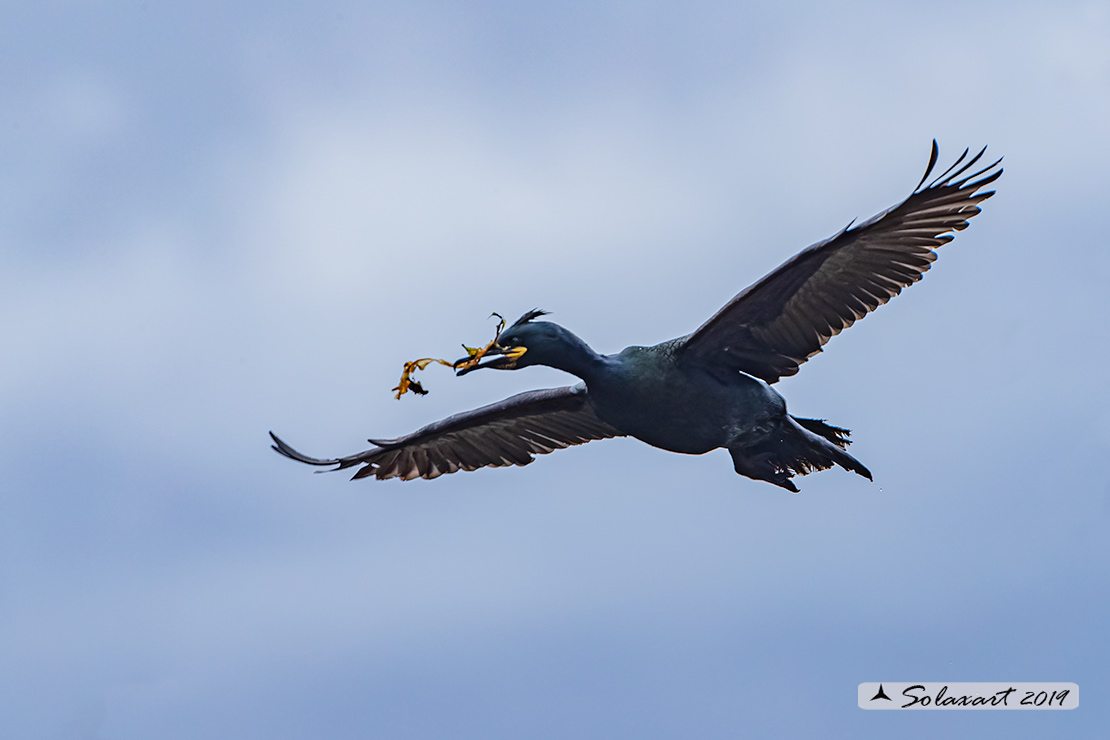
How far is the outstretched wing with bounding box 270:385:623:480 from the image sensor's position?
47.6 ft

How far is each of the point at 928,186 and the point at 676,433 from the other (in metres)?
2.91

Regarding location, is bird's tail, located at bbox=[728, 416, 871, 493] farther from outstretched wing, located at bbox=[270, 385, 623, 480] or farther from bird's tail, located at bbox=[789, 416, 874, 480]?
outstretched wing, located at bbox=[270, 385, 623, 480]

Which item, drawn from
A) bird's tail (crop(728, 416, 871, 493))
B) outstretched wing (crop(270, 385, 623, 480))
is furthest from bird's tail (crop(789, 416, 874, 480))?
outstretched wing (crop(270, 385, 623, 480))

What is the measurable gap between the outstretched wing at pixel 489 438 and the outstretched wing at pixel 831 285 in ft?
5.23

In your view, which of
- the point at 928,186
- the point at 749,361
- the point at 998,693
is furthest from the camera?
the point at 998,693

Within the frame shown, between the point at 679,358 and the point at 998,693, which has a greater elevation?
the point at 679,358

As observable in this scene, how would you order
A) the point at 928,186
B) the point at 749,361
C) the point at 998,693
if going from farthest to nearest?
1. the point at 998,693
2. the point at 749,361
3. the point at 928,186

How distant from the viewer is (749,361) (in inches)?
526

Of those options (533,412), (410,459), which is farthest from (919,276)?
(410,459)

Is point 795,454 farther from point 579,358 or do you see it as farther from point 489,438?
point 489,438

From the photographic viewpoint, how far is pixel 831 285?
42.4 ft

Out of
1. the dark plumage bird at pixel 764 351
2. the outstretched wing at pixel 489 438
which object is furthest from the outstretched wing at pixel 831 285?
the outstretched wing at pixel 489 438

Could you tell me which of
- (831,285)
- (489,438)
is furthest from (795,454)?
(489,438)

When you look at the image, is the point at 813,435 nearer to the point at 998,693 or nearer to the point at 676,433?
the point at 676,433
